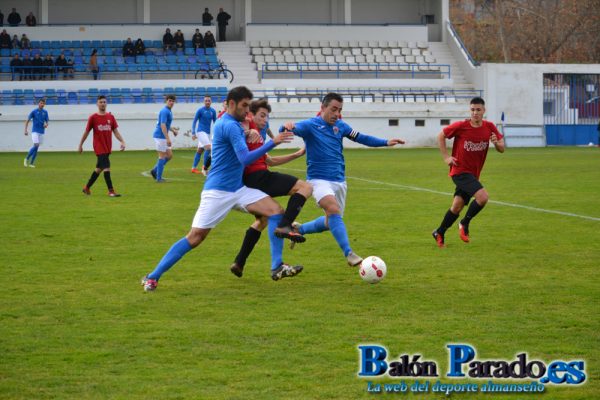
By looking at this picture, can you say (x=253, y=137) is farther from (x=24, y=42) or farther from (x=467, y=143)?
A: (x=24, y=42)

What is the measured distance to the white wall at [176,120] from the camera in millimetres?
42219

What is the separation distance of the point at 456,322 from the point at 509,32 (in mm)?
64761

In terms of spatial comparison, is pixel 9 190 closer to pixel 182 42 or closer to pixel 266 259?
pixel 266 259

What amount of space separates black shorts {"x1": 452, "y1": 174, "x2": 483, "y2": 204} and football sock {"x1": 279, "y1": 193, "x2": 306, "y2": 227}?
331cm

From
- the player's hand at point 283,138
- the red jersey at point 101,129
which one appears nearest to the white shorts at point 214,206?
the player's hand at point 283,138

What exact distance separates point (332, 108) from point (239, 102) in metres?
1.58

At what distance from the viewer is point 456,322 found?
746 centimetres

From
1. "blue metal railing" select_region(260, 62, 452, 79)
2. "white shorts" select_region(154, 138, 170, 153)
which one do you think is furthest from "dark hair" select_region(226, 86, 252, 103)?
"blue metal railing" select_region(260, 62, 452, 79)

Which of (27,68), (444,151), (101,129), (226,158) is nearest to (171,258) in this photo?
(226,158)

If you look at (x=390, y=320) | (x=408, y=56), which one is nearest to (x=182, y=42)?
(x=408, y=56)

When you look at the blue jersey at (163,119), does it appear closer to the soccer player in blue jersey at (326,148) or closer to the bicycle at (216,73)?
the soccer player in blue jersey at (326,148)

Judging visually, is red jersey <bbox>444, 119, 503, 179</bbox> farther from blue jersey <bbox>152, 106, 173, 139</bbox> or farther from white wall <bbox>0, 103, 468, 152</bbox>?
white wall <bbox>0, 103, 468, 152</bbox>

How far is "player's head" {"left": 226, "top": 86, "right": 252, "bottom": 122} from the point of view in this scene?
892 centimetres

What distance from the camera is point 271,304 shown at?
8.34m
